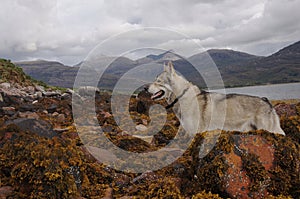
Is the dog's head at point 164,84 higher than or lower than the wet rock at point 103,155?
higher

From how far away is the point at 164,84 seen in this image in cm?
1116

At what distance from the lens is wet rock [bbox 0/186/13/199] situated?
5.72 m

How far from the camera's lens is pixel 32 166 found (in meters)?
6.21

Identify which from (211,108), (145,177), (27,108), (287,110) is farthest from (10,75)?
(287,110)

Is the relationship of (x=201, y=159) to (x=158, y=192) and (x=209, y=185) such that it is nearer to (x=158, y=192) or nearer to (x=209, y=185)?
(x=209, y=185)

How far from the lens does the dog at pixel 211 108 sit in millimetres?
9305

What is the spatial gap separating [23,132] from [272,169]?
6815 millimetres

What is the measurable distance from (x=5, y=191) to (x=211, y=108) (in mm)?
7008

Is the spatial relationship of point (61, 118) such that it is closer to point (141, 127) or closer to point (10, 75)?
point (141, 127)

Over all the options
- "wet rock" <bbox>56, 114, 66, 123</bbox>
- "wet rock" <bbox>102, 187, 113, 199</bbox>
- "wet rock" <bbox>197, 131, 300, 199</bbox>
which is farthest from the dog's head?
"wet rock" <bbox>56, 114, 66, 123</bbox>

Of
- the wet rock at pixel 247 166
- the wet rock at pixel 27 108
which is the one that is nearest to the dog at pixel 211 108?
the wet rock at pixel 247 166

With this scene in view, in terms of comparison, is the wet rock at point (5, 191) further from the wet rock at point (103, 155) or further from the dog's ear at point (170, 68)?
the dog's ear at point (170, 68)

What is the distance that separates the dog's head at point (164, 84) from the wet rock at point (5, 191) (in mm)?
6667

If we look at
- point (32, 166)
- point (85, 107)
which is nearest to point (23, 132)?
point (32, 166)
